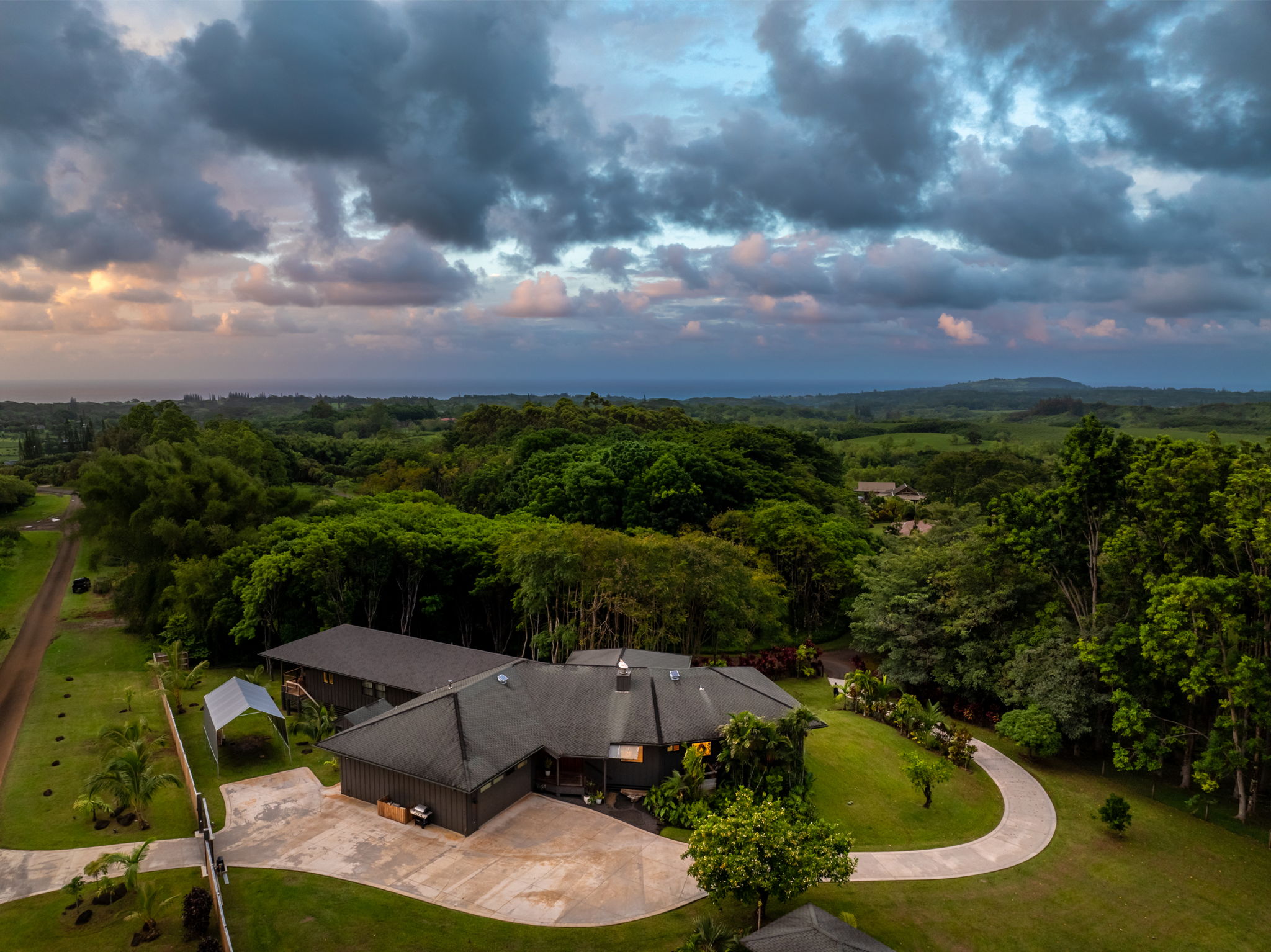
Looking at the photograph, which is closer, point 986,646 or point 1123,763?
point 1123,763

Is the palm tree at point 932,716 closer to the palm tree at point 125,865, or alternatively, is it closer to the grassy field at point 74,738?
the grassy field at point 74,738

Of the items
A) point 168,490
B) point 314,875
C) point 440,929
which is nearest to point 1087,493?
point 440,929

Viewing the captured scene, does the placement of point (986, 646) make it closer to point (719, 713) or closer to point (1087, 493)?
point (1087, 493)

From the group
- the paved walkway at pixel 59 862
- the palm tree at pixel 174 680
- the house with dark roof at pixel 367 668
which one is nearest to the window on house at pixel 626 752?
the house with dark roof at pixel 367 668

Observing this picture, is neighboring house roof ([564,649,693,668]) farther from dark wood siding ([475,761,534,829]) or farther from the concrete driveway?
the concrete driveway

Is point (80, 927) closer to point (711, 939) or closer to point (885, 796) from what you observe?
point (711, 939)

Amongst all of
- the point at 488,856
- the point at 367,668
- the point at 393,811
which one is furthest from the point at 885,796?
the point at 367,668

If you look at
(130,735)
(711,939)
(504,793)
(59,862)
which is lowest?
(59,862)
